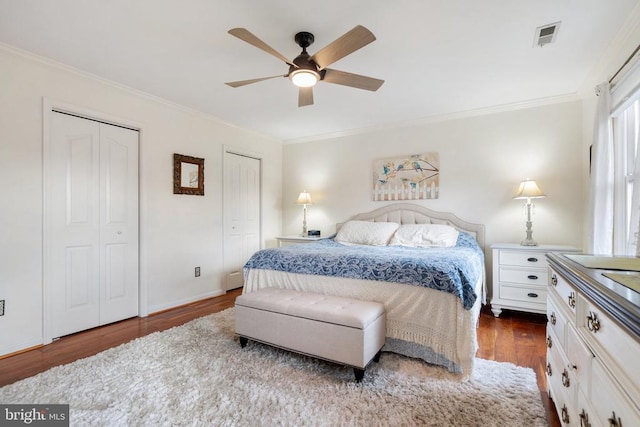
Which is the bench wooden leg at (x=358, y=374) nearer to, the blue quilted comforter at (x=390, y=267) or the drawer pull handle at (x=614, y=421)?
the blue quilted comforter at (x=390, y=267)

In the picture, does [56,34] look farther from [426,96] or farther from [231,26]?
[426,96]

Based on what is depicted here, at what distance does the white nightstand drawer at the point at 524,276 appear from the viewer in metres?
3.09

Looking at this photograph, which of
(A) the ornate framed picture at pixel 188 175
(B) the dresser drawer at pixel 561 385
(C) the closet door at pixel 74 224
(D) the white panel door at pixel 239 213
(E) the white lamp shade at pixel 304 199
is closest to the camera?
(B) the dresser drawer at pixel 561 385

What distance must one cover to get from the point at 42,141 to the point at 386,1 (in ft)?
9.78

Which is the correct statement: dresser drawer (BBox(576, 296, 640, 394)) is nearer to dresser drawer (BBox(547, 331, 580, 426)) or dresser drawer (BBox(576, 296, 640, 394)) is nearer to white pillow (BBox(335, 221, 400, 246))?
dresser drawer (BBox(547, 331, 580, 426))

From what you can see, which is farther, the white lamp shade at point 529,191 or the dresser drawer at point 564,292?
the white lamp shade at point 529,191

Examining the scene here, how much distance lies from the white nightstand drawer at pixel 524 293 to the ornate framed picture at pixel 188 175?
3.76m

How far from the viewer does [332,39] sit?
2.29m

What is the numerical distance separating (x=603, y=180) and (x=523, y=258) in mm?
1083

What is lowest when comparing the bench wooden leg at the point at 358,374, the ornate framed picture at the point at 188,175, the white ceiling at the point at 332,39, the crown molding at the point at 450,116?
the bench wooden leg at the point at 358,374

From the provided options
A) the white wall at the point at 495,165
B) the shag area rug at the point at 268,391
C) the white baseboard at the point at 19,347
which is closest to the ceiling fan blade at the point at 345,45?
the shag area rug at the point at 268,391

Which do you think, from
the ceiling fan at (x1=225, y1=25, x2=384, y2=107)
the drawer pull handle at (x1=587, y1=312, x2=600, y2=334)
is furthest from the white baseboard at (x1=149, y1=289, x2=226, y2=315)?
the drawer pull handle at (x1=587, y1=312, x2=600, y2=334)

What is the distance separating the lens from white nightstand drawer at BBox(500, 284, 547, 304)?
10.1 ft

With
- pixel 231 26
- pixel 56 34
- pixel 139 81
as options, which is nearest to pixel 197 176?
pixel 139 81
